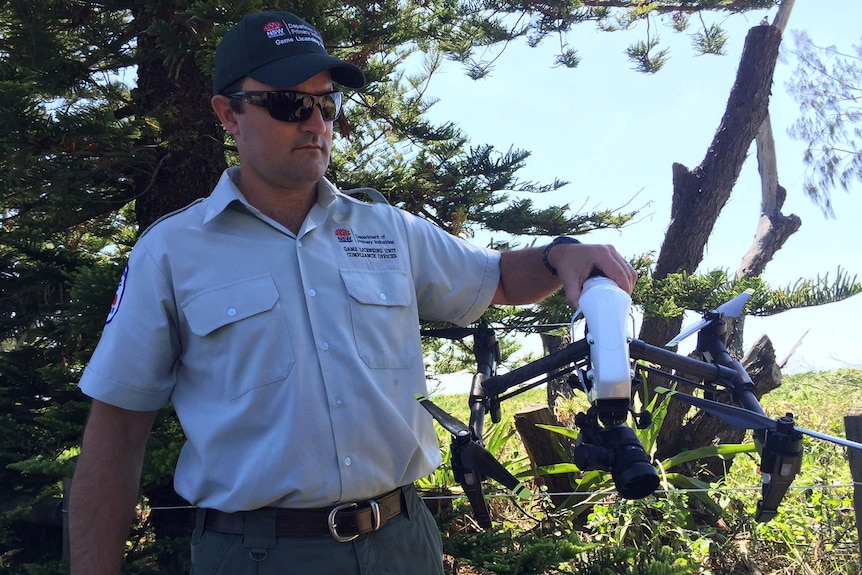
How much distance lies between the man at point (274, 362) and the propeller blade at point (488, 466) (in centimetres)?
38

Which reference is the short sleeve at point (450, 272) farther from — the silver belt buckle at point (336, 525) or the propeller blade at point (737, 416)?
the propeller blade at point (737, 416)

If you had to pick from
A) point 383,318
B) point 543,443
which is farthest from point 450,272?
point 543,443

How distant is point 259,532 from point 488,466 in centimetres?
65

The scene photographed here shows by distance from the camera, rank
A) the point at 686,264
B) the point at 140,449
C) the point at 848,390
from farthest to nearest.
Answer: the point at 848,390, the point at 686,264, the point at 140,449

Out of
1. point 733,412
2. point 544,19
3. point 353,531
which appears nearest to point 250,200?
point 353,531

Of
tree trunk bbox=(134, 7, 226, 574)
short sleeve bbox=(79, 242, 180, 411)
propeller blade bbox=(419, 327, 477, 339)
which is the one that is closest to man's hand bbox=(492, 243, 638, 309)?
propeller blade bbox=(419, 327, 477, 339)

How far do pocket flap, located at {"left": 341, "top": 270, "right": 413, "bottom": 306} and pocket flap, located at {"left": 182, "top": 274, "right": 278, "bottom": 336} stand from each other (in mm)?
209

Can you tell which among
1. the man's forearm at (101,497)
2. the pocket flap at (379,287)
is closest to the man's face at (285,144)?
the pocket flap at (379,287)

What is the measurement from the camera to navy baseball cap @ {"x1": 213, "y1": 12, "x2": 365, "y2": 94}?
1.93 metres

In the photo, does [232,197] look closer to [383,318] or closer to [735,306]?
[383,318]

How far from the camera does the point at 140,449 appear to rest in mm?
1964

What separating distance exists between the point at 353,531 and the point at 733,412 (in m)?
0.93

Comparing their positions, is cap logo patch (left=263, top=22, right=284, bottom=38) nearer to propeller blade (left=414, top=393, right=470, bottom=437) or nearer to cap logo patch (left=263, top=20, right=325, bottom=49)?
cap logo patch (left=263, top=20, right=325, bottom=49)

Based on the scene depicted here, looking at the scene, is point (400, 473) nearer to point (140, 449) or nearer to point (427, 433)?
point (427, 433)
